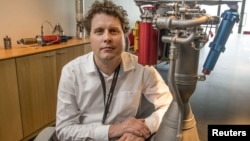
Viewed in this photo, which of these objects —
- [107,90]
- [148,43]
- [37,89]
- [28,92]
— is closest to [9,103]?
[28,92]

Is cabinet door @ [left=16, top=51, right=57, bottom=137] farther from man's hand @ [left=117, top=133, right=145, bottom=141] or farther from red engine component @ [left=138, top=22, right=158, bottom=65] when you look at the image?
red engine component @ [left=138, top=22, right=158, bottom=65]

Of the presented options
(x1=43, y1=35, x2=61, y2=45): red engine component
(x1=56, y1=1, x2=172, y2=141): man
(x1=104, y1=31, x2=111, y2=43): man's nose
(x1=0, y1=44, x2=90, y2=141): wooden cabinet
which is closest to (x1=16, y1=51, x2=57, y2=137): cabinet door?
(x1=0, y1=44, x2=90, y2=141): wooden cabinet

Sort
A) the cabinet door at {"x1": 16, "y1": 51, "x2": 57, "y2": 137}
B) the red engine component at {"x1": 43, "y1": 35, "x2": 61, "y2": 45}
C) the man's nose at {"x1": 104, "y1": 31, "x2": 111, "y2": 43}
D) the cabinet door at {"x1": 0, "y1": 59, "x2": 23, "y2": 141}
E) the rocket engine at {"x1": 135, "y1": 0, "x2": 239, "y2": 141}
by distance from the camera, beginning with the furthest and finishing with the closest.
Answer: the red engine component at {"x1": 43, "y1": 35, "x2": 61, "y2": 45}
the cabinet door at {"x1": 16, "y1": 51, "x2": 57, "y2": 137}
the cabinet door at {"x1": 0, "y1": 59, "x2": 23, "y2": 141}
the man's nose at {"x1": 104, "y1": 31, "x2": 111, "y2": 43}
the rocket engine at {"x1": 135, "y1": 0, "x2": 239, "y2": 141}

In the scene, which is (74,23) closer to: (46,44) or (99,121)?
(46,44)

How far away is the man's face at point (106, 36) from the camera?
111cm

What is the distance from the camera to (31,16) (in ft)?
9.43

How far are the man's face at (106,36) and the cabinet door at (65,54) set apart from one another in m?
1.52

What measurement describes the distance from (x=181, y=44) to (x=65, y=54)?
2125mm

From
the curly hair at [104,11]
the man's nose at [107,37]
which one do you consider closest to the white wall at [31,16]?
the curly hair at [104,11]

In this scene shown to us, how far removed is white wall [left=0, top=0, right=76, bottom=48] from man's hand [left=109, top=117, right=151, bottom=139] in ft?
6.33

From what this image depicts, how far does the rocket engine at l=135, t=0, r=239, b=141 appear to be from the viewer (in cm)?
71

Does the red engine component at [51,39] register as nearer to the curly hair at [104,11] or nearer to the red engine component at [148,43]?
the curly hair at [104,11]

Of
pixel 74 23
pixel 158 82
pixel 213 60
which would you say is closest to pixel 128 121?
pixel 158 82

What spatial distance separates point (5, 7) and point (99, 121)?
1998 millimetres
